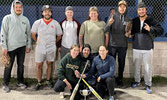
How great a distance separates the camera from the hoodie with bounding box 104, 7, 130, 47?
12.7ft

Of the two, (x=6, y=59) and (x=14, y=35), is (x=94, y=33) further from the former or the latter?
(x=6, y=59)

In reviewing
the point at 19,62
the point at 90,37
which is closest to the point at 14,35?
the point at 19,62

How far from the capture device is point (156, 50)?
455 cm

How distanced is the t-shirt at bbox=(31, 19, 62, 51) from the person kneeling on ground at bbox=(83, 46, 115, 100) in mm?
992

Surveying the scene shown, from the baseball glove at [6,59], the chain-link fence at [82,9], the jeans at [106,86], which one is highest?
the chain-link fence at [82,9]

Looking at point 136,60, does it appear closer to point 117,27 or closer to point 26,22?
point 117,27

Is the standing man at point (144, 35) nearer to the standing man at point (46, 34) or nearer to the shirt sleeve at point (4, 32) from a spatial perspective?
the standing man at point (46, 34)

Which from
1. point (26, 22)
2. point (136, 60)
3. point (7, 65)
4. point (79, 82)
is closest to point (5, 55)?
point (7, 65)

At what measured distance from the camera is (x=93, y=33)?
3828mm

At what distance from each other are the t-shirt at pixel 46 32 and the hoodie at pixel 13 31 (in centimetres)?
24

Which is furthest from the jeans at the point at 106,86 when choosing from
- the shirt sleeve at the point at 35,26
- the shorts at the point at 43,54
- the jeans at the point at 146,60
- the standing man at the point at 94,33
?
the shirt sleeve at the point at 35,26

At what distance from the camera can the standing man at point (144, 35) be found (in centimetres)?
374

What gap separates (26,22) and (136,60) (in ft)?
8.05

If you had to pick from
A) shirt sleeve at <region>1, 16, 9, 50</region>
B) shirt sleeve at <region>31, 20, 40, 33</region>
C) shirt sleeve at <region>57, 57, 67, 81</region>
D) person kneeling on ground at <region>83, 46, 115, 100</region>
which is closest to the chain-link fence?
shirt sleeve at <region>31, 20, 40, 33</region>
